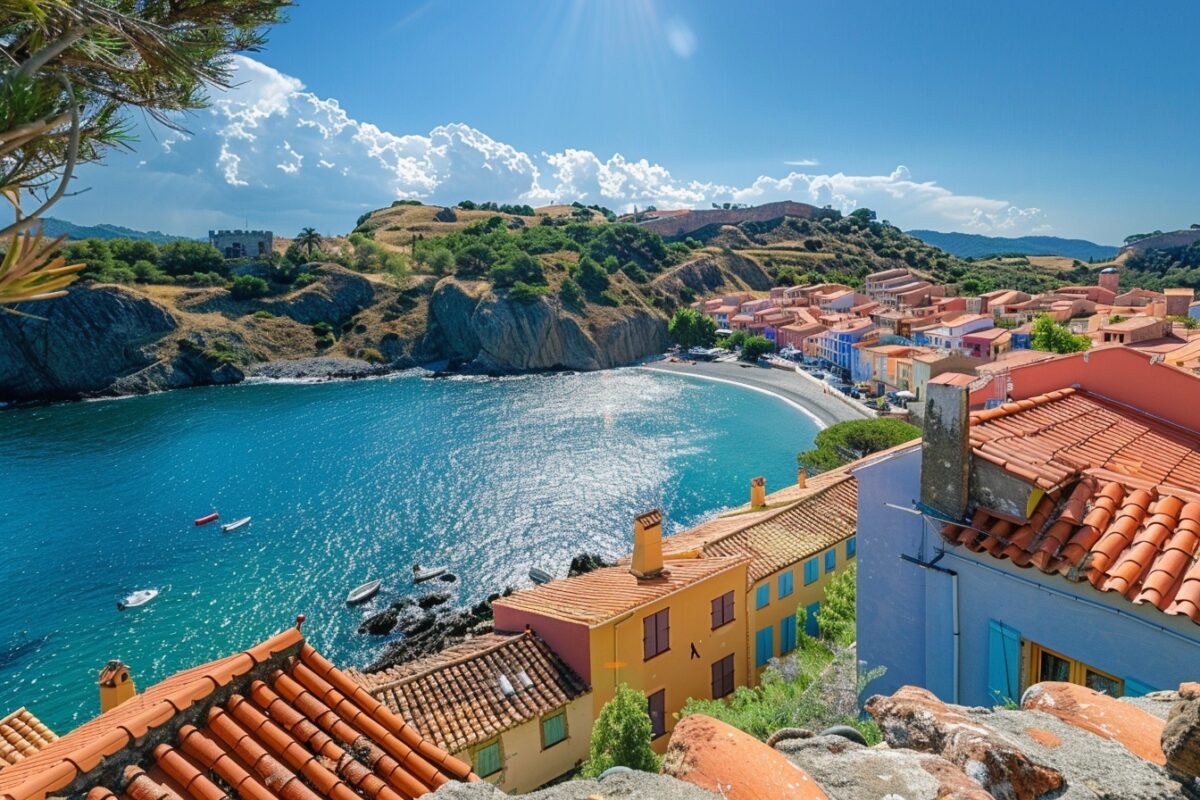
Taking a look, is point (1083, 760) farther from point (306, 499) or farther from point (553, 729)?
point (306, 499)

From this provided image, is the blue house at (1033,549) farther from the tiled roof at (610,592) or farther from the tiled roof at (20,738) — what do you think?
the tiled roof at (20,738)

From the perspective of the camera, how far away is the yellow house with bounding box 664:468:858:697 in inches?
817

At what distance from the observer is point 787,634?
2214 cm

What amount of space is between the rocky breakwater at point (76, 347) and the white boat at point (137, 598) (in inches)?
2566

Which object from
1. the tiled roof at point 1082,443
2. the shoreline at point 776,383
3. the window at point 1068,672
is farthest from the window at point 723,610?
the shoreline at point 776,383

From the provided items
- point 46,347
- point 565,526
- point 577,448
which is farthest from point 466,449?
point 46,347

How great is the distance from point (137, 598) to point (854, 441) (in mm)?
40627

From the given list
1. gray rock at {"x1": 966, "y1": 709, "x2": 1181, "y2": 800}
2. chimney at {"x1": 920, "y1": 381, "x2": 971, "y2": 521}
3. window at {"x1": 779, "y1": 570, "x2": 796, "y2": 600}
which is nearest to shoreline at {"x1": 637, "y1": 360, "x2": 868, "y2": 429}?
window at {"x1": 779, "y1": 570, "x2": 796, "y2": 600}

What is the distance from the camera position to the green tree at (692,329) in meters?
104

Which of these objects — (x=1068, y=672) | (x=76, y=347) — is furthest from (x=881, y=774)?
(x=76, y=347)

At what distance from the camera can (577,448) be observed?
58562mm

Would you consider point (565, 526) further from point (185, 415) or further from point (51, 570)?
point (185, 415)

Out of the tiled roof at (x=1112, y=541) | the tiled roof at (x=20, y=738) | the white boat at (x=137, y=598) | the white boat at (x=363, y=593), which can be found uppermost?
the tiled roof at (x=1112, y=541)

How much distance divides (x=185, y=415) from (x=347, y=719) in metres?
79.9
